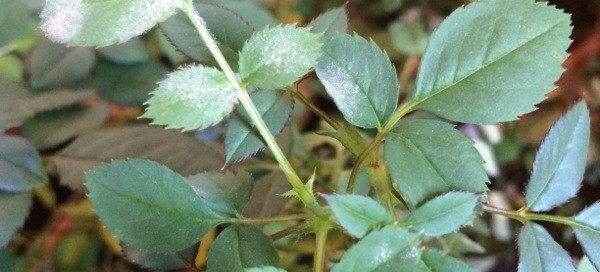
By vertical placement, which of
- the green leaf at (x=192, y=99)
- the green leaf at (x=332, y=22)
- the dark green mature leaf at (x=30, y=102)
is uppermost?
the green leaf at (x=332, y=22)

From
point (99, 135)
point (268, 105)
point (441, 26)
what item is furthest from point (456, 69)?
point (99, 135)

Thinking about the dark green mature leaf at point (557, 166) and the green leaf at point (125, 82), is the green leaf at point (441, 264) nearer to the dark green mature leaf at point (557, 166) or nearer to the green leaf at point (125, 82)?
the dark green mature leaf at point (557, 166)

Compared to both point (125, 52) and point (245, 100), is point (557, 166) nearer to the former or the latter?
point (245, 100)

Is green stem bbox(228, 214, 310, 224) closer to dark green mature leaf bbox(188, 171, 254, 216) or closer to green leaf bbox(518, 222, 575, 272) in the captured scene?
dark green mature leaf bbox(188, 171, 254, 216)

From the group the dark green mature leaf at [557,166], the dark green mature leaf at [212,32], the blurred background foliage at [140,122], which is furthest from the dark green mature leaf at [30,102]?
the dark green mature leaf at [557,166]

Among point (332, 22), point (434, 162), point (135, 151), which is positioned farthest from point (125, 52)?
point (434, 162)

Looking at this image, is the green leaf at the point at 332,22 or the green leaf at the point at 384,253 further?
the green leaf at the point at 332,22
